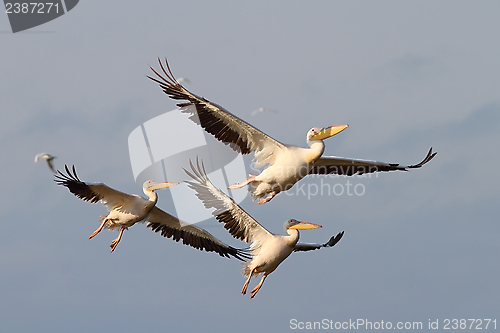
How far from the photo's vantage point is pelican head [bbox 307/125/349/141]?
52.0 ft

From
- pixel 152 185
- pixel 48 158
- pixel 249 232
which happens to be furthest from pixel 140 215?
pixel 48 158

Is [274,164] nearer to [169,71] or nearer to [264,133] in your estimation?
[264,133]

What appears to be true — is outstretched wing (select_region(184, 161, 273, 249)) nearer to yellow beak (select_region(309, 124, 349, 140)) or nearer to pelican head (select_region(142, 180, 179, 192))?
pelican head (select_region(142, 180, 179, 192))

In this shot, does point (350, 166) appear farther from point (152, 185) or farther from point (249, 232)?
point (152, 185)

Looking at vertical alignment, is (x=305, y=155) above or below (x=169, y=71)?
below

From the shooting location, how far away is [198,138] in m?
18.1

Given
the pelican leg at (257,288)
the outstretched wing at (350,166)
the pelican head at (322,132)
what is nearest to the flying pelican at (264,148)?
the pelican head at (322,132)

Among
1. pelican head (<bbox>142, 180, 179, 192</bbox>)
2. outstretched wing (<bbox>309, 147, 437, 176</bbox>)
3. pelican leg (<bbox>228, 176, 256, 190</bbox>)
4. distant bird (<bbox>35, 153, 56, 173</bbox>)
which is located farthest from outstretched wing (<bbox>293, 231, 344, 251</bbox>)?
distant bird (<bbox>35, 153, 56, 173</bbox>)

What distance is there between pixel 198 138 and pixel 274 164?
3261 mm

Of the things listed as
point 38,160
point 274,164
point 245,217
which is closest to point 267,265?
point 245,217

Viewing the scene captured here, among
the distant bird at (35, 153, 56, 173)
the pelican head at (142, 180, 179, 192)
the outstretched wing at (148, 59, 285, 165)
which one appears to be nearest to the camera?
A: the outstretched wing at (148, 59, 285, 165)

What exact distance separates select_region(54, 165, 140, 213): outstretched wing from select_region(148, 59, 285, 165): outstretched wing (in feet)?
7.16

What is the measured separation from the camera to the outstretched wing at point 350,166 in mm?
16853

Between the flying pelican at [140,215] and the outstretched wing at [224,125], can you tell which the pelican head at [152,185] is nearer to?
the flying pelican at [140,215]
